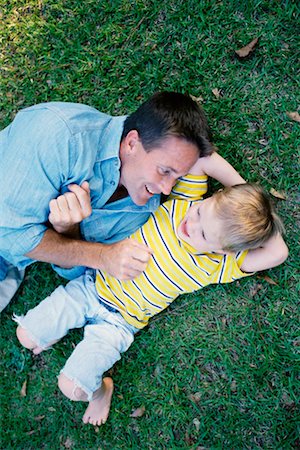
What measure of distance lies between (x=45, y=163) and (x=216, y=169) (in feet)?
4.39

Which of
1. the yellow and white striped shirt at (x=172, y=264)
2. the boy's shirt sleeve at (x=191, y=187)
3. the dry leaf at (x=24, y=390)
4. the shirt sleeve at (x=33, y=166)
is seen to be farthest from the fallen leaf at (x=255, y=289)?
the dry leaf at (x=24, y=390)

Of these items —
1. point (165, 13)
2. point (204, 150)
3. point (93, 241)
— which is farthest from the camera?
point (165, 13)

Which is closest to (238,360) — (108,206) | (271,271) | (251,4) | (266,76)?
(271,271)

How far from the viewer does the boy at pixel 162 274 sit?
3.29 metres

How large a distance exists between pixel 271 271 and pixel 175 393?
1.34 metres

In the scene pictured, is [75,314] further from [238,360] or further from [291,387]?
[291,387]

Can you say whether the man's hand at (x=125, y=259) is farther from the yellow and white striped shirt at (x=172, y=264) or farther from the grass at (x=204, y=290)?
the grass at (x=204, y=290)

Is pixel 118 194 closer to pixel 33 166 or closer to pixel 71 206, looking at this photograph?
pixel 71 206

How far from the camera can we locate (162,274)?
3682 mm

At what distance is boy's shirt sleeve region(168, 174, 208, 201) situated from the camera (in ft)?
12.0

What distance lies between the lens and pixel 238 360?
158 inches

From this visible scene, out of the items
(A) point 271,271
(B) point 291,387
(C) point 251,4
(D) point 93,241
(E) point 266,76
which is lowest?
(B) point 291,387

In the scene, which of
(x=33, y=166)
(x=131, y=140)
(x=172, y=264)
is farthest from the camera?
(x=172, y=264)

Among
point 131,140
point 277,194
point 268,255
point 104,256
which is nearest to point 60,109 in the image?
point 131,140
